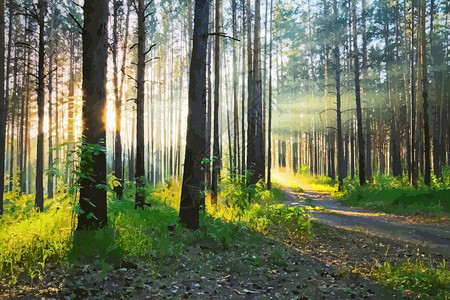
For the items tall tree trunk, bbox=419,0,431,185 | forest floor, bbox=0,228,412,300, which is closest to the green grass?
forest floor, bbox=0,228,412,300

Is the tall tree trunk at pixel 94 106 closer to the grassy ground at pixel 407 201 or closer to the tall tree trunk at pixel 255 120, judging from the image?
the tall tree trunk at pixel 255 120

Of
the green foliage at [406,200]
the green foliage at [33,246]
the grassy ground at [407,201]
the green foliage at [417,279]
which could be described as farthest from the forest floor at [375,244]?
the green foliage at [33,246]

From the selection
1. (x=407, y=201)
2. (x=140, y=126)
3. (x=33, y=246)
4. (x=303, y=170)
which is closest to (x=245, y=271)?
(x=33, y=246)

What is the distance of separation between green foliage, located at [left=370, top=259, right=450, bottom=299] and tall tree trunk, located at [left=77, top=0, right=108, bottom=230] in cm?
499

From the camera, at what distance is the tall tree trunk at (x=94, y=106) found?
5637 mm

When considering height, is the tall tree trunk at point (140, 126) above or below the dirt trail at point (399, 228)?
above

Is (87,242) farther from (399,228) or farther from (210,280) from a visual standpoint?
(399,228)

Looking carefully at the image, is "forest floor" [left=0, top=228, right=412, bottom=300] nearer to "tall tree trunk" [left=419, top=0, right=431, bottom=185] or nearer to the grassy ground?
the grassy ground

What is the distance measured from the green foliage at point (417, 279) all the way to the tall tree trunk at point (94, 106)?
499cm

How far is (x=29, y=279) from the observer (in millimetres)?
4113

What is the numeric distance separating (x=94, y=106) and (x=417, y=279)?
20.0 feet

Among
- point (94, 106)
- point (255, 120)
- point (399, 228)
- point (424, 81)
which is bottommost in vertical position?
point (399, 228)

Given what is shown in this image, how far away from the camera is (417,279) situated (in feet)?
15.4

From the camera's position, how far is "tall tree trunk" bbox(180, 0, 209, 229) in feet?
24.0
